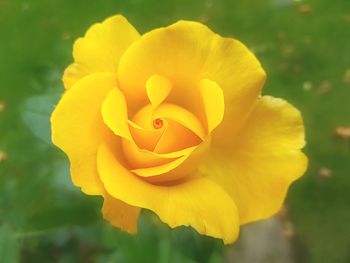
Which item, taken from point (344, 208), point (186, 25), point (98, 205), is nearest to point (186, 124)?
point (186, 25)

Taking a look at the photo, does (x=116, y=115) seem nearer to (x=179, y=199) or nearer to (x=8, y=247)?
(x=179, y=199)

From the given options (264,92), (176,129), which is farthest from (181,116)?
(264,92)

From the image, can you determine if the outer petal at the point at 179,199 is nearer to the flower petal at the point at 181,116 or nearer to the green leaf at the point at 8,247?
the flower petal at the point at 181,116

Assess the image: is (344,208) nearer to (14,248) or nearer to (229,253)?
(229,253)

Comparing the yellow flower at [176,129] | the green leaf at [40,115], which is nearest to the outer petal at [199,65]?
the yellow flower at [176,129]

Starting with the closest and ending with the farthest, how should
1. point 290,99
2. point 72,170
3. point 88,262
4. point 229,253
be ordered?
point 72,170
point 88,262
point 229,253
point 290,99
